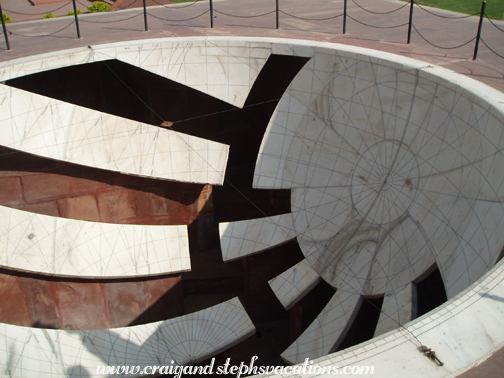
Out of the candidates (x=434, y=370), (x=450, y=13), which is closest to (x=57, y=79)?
(x=434, y=370)

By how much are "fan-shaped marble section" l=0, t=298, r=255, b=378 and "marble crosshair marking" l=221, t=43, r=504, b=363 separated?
133cm

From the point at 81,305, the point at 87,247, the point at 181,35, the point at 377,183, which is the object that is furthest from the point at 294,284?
the point at 181,35

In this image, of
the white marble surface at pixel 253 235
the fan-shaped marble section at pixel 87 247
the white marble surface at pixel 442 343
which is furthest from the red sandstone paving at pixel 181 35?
the white marble surface at pixel 442 343

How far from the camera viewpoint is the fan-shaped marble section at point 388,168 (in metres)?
7.22

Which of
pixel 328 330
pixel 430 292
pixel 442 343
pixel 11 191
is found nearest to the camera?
pixel 442 343

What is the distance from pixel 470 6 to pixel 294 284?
36.6ft

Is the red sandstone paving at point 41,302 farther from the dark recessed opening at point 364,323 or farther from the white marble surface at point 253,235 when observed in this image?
the dark recessed opening at point 364,323

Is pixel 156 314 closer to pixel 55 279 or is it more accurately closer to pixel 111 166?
pixel 55 279

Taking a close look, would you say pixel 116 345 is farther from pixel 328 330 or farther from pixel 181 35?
pixel 181 35

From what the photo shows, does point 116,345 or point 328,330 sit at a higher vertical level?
point 328,330

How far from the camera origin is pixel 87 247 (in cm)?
1070

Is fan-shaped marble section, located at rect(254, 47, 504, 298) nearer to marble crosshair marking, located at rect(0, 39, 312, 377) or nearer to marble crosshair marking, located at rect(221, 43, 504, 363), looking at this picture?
marble crosshair marking, located at rect(221, 43, 504, 363)

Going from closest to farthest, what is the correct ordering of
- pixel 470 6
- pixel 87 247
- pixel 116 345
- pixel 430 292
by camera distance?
pixel 430 292
pixel 116 345
pixel 87 247
pixel 470 6

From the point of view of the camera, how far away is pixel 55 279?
35.2 feet
